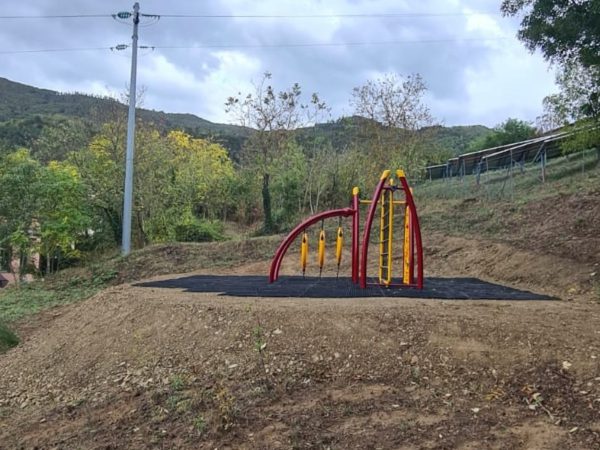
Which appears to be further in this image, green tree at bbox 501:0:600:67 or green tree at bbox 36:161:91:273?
green tree at bbox 36:161:91:273

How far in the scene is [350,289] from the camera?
6809 mm

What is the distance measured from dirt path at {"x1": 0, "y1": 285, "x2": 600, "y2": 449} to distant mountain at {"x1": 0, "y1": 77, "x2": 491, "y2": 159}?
1239 centimetres

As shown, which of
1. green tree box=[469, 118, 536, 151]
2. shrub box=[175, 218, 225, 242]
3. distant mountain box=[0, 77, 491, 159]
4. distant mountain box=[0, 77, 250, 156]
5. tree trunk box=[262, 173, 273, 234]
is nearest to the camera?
tree trunk box=[262, 173, 273, 234]

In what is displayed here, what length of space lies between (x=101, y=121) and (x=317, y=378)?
49.9 feet

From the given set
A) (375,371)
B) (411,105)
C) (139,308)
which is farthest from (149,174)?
(375,371)

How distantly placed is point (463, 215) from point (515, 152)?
627 centimetres

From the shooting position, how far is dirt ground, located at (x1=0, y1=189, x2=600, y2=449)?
10.7 feet

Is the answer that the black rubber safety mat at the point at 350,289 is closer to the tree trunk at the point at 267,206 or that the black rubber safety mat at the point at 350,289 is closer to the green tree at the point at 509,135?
the tree trunk at the point at 267,206

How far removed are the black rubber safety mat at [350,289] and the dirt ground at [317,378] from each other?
22.3 inches

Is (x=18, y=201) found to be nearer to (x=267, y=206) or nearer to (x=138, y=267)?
(x=138, y=267)

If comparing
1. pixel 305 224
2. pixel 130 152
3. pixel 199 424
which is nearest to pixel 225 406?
pixel 199 424

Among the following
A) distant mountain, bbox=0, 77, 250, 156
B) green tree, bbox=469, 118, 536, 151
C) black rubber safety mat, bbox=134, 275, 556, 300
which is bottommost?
black rubber safety mat, bbox=134, 275, 556, 300

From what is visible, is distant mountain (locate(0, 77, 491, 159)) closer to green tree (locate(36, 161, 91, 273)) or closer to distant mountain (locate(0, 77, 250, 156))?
distant mountain (locate(0, 77, 250, 156))

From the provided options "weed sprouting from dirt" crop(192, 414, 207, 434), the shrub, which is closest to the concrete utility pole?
the shrub
